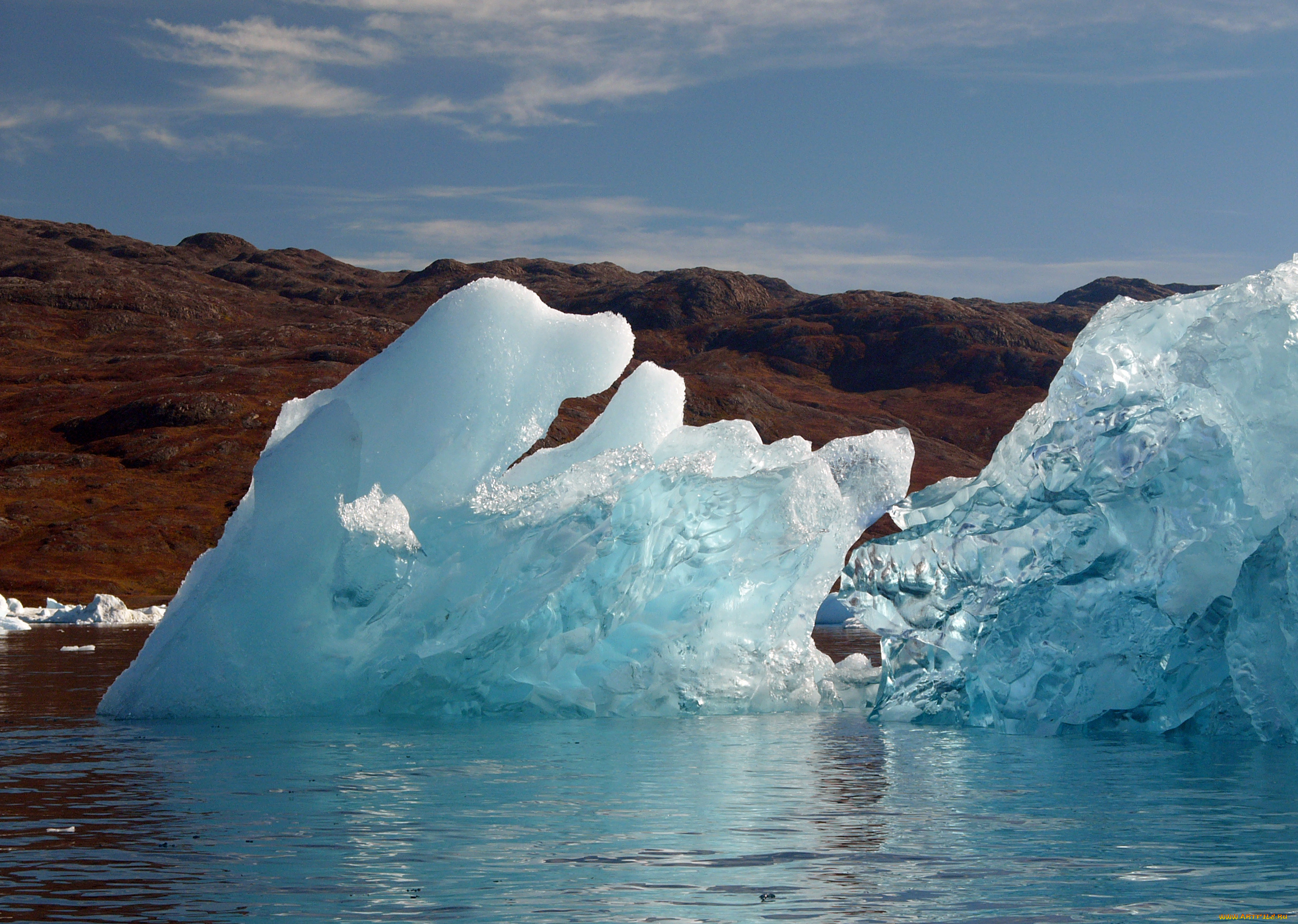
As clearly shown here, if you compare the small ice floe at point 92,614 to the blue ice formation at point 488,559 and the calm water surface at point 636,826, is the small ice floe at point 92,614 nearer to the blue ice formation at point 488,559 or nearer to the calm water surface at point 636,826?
the blue ice formation at point 488,559

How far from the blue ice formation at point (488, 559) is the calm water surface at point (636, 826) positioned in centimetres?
184

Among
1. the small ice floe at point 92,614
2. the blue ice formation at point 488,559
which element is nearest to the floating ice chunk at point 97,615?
the small ice floe at point 92,614

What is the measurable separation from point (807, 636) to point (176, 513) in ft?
393

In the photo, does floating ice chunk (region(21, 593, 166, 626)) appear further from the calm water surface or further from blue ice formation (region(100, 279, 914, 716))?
the calm water surface

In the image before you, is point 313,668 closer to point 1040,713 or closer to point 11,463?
point 1040,713

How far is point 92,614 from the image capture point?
7875 cm

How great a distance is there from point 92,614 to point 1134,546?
7197 cm

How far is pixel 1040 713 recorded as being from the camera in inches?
826

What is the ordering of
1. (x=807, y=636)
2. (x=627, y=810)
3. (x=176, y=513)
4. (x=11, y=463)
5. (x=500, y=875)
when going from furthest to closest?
(x=11, y=463), (x=176, y=513), (x=807, y=636), (x=627, y=810), (x=500, y=875)

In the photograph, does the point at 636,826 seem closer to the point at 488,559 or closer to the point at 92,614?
→ the point at 488,559

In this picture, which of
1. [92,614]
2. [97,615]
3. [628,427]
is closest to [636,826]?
[628,427]

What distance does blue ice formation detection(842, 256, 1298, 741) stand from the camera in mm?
18688

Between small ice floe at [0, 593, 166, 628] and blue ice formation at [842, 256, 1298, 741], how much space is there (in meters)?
64.5

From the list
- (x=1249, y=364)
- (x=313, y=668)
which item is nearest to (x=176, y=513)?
(x=313, y=668)
